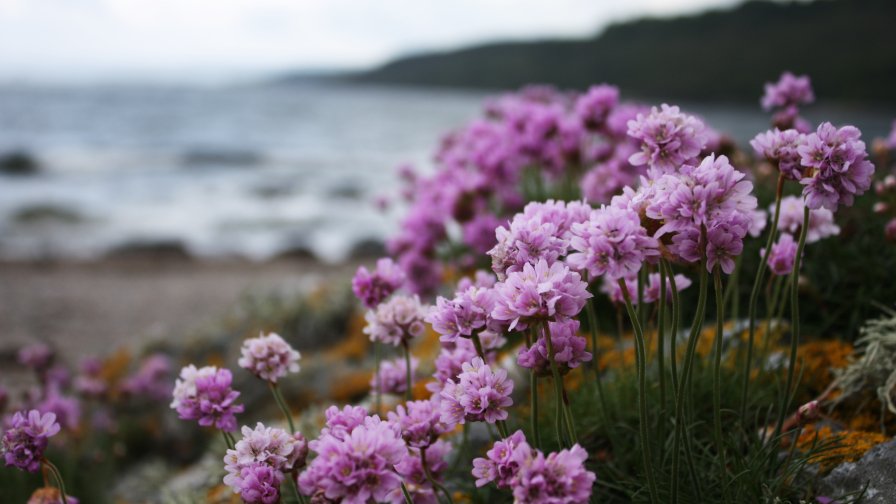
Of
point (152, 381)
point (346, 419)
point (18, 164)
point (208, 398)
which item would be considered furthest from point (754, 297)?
point (18, 164)

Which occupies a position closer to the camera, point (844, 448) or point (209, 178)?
point (844, 448)

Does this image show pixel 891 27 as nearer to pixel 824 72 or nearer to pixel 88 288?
pixel 824 72

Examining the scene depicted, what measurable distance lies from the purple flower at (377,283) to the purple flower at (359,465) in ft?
3.12

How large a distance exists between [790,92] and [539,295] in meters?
2.21

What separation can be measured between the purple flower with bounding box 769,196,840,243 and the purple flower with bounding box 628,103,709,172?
0.83m

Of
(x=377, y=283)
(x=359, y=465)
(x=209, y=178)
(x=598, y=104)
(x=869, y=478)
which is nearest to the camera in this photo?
(x=359, y=465)

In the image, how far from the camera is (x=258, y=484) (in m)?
1.55

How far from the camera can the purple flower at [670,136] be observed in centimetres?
167

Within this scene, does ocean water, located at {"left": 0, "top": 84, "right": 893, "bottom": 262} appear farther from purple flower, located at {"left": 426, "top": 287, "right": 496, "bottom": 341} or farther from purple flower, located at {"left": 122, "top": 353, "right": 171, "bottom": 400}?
purple flower, located at {"left": 426, "top": 287, "right": 496, "bottom": 341}

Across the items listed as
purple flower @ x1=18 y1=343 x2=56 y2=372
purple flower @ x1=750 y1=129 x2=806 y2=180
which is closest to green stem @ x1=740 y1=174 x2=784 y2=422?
purple flower @ x1=750 y1=129 x2=806 y2=180

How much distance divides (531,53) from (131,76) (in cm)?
9470

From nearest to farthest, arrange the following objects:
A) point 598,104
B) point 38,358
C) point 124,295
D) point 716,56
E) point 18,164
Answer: point 598,104 → point 38,358 → point 124,295 → point 18,164 → point 716,56

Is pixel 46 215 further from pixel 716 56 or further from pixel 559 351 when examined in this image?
pixel 716 56

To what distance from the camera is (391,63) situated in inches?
4675
